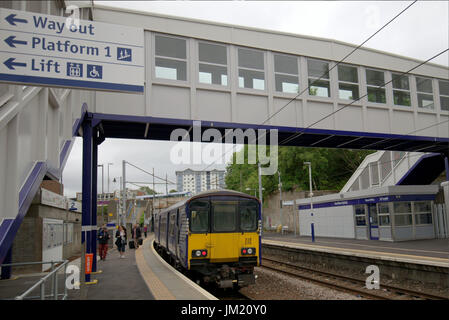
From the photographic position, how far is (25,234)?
15125 millimetres

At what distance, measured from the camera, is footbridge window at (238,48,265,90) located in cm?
1492

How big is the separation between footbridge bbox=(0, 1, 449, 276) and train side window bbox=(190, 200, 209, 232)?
342 cm

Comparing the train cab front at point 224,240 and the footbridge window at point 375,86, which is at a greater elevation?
the footbridge window at point 375,86

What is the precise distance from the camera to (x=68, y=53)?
5.80m

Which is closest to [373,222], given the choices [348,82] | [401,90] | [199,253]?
[401,90]

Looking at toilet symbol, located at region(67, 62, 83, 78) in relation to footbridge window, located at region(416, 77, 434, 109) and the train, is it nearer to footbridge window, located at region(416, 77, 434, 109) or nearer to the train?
the train

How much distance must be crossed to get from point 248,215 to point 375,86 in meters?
9.27

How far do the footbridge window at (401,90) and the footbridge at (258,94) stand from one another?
0.15 feet

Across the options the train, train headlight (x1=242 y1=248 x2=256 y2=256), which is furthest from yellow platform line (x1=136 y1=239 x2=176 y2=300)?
train headlight (x1=242 y1=248 x2=256 y2=256)

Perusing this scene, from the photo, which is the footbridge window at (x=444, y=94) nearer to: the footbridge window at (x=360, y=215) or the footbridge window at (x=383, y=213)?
the footbridge window at (x=383, y=213)

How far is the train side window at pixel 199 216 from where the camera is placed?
37.3ft

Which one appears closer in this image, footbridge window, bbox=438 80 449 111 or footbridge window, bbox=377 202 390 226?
footbridge window, bbox=438 80 449 111

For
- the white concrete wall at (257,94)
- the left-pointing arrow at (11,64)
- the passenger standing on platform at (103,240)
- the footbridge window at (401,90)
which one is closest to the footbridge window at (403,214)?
the white concrete wall at (257,94)

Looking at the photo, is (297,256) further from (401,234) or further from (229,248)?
(229,248)
